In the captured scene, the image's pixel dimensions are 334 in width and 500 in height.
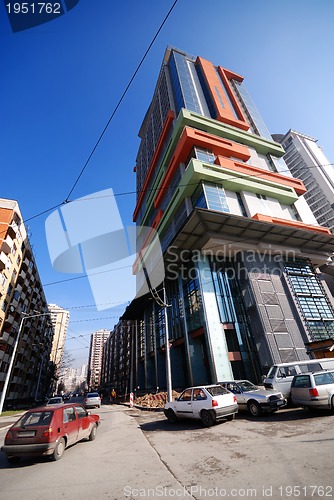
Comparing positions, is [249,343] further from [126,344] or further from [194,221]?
[126,344]

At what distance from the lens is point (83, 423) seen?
25.9 feet

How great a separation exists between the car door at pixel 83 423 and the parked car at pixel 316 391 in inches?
313

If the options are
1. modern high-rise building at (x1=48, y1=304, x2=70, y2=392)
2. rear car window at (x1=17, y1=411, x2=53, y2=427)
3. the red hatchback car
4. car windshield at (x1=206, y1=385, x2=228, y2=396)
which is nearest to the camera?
the red hatchback car

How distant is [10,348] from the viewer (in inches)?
1439

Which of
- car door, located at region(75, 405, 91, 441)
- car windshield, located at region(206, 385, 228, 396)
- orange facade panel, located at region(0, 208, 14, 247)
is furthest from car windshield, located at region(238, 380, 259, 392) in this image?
orange facade panel, located at region(0, 208, 14, 247)

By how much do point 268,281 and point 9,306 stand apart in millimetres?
36550

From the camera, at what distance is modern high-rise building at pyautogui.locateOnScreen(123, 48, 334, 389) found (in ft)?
73.3

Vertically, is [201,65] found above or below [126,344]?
above

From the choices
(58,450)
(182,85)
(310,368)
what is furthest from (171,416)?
(182,85)

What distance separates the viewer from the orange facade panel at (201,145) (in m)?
31.7

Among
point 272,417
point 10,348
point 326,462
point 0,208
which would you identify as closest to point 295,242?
point 272,417

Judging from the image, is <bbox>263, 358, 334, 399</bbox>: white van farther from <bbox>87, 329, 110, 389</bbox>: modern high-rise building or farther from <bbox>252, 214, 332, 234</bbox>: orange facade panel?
<bbox>87, 329, 110, 389</bbox>: modern high-rise building

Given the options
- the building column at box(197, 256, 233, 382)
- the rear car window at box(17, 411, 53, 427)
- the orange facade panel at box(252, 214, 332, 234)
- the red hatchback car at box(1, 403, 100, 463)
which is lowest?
the red hatchback car at box(1, 403, 100, 463)

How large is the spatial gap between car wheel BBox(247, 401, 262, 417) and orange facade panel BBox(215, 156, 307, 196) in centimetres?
2594
